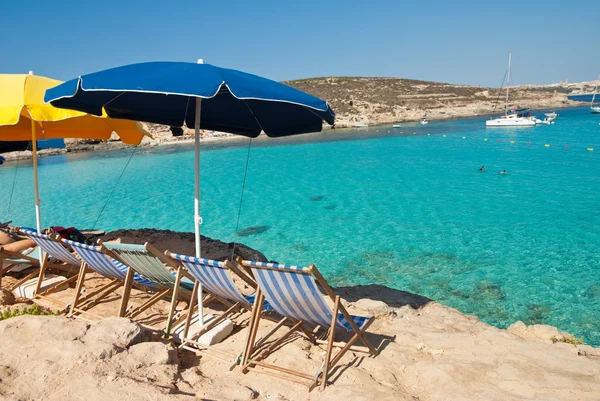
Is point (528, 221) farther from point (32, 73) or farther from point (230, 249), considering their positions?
point (32, 73)

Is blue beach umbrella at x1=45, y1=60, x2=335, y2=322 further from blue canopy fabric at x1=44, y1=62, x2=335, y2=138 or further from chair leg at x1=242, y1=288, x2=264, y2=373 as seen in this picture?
chair leg at x1=242, y1=288, x2=264, y2=373

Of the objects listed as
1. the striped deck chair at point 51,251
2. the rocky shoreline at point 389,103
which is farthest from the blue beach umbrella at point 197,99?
the rocky shoreline at point 389,103

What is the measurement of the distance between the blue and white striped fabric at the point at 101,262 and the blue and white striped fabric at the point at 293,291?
1.76 meters

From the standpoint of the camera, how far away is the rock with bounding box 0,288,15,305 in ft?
15.2

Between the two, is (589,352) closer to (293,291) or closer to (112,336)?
(293,291)

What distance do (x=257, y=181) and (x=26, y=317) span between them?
50.5 ft

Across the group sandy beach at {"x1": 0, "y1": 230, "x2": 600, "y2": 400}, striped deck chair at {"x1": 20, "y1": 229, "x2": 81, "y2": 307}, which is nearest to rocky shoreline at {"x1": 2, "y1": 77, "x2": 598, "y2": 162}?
striped deck chair at {"x1": 20, "y1": 229, "x2": 81, "y2": 307}

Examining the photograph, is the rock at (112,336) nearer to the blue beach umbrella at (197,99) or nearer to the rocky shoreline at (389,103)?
the blue beach umbrella at (197,99)

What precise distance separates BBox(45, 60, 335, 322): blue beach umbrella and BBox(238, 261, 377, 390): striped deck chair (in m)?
1.01

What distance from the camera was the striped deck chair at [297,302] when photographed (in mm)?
2986

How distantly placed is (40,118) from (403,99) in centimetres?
6263

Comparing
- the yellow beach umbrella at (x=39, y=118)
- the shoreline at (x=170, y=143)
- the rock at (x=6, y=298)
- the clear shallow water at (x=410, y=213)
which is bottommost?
the clear shallow water at (x=410, y=213)

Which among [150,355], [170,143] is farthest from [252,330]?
[170,143]

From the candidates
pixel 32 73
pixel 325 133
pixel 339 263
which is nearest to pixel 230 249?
pixel 339 263
